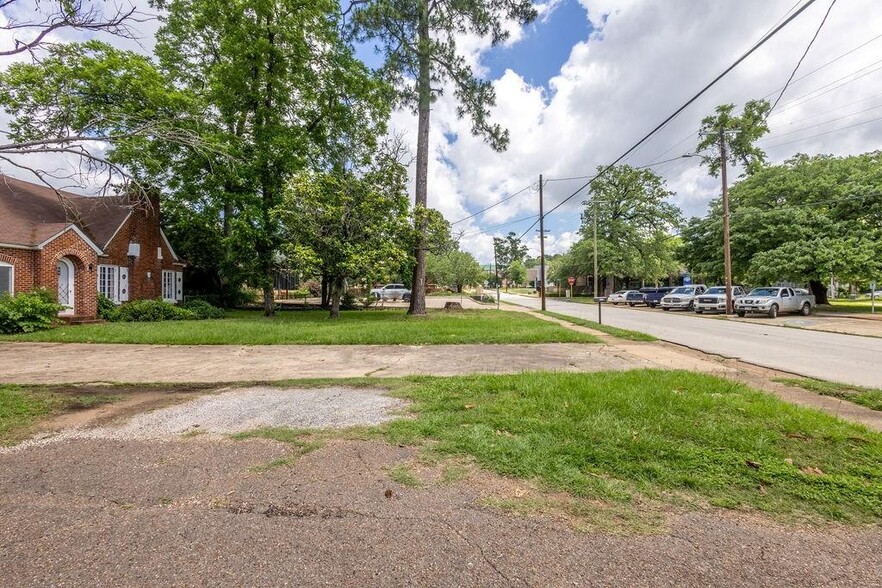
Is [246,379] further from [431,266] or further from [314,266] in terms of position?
[431,266]

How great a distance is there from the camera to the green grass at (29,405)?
3.91m

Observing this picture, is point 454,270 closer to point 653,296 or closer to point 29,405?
point 653,296

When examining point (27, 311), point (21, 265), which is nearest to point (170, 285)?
point (21, 265)

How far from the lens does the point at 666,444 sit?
133 inches

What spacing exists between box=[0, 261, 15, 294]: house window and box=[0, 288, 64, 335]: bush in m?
0.93

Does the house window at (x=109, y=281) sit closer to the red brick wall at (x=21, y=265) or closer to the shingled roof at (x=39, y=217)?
the shingled roof at (x=39, y=217)

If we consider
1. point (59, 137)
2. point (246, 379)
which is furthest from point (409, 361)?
point (59, 137)

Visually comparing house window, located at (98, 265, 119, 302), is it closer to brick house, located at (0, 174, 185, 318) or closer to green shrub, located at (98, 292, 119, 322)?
brick house, located at (0, 174, 185, 318)

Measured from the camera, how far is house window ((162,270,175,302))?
1964 cm

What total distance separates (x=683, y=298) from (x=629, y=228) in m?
15.0

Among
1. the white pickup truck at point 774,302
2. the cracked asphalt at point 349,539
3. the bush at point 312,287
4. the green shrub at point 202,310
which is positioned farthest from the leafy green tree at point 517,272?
the cracked asphalt at point 349,539

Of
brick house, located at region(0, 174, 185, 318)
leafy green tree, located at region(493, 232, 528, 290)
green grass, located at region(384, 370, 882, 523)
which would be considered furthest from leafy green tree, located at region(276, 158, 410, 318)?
leafy green tree, located at region(493, 232, 528, 290)

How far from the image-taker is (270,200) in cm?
1716

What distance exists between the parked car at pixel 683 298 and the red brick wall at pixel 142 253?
29.7 m
